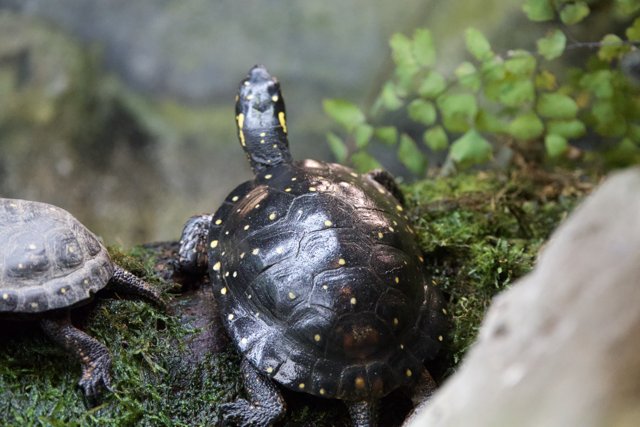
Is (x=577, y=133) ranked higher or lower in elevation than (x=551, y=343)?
lower

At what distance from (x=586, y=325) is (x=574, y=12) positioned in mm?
2170

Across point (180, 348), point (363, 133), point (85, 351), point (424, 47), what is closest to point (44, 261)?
point (85, 351)

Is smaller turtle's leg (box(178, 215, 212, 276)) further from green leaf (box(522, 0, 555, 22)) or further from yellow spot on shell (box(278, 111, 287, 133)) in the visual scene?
green leaf (box(522, 0, 555, 22))

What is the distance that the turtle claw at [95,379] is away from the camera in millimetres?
1936

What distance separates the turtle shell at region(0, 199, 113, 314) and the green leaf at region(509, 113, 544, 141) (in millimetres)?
2076

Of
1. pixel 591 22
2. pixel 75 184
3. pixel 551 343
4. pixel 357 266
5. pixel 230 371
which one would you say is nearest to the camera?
pixel 551 343

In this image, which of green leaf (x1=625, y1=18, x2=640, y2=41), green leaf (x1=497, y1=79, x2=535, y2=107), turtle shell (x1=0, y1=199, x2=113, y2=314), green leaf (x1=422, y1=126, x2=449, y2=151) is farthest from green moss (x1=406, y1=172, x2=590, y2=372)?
turtle shell (x1=0, y1=199, x2=113, y2=314)

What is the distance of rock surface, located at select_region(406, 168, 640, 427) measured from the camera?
1008 millimetres

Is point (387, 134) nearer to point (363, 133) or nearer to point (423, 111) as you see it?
point (363, 133)

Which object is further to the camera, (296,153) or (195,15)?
(195,15)

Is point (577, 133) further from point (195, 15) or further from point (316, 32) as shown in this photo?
point (195, 15)

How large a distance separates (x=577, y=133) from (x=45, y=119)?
13.9 feet

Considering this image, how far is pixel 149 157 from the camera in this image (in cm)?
518

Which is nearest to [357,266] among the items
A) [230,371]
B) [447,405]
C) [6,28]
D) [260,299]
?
[260,299]
